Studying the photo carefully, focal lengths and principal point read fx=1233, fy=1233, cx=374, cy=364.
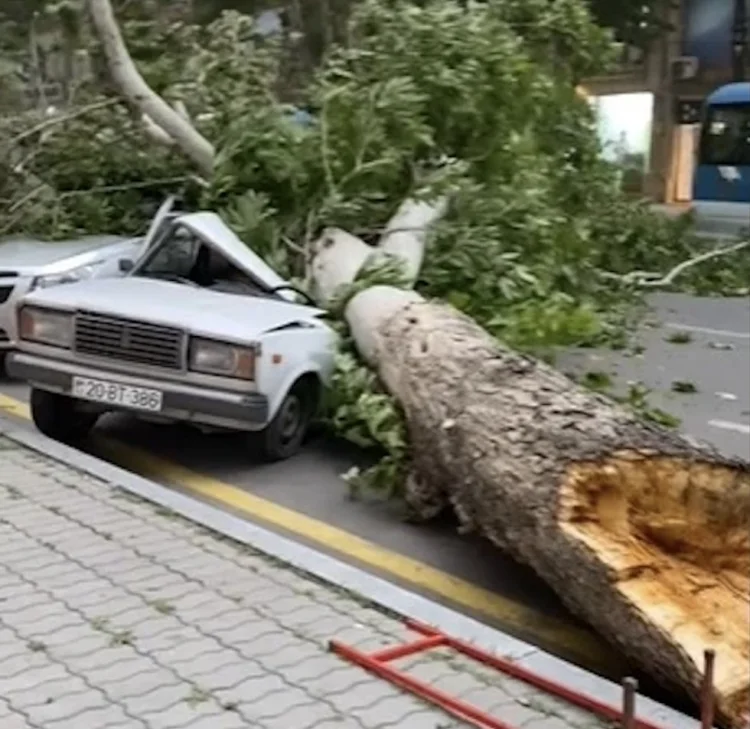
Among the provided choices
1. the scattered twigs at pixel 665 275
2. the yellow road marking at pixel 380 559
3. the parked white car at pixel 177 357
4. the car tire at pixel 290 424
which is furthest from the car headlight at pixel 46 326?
the scattered twigs at pixel 665 275

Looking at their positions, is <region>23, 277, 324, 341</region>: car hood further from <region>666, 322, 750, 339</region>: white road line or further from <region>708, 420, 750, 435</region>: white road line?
<region>666, 322, 750, 339</region>: white road line

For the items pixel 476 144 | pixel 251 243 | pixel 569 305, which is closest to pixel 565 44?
pixel 476 144

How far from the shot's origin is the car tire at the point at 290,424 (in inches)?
269

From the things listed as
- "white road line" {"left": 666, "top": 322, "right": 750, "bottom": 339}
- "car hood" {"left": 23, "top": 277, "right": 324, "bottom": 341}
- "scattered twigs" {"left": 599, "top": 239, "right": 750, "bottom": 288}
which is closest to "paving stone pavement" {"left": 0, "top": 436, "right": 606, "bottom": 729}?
"car hood" {"left": 23, "top": 277, "right": 324, "bottom": 341}

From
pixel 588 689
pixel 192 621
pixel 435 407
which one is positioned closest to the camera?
pixel 588 689

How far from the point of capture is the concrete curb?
405cm

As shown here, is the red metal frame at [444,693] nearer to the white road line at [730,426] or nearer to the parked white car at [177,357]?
the parked white car at [177,357]

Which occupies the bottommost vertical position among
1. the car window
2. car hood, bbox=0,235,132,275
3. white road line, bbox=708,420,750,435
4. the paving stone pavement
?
white road line, bbox=708,420,750,435

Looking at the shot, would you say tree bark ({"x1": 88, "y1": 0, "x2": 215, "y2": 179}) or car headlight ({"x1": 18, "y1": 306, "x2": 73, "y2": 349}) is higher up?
tree bark ({"x1": 88, "y1": 0, "x2": 215, "y2": 179})

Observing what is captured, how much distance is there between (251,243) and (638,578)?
16.8 feet

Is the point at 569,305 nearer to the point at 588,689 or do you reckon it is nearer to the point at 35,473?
the point at 35,473

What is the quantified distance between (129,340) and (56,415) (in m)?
0.91

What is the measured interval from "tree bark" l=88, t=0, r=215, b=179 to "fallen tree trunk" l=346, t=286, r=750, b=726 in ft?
20.2

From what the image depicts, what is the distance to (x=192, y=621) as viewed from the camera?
461cm
